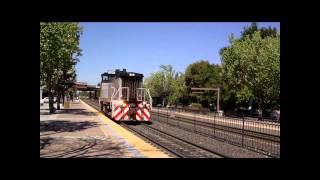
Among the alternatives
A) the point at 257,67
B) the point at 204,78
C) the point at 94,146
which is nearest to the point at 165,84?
the point at 204,78

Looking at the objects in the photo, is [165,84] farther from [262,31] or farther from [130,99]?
[130,99]

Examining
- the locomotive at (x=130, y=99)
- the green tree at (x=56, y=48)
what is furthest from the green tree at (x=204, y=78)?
the locomotive at (x=130, y=99)

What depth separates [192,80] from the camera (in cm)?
7100

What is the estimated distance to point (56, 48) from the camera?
2802 centimetres

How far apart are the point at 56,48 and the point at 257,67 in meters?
26.2

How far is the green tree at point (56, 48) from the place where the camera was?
25.5 meters

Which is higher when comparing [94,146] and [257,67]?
[257,67]

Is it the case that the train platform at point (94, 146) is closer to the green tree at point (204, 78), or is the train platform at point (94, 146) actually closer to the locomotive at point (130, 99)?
the locomotive at point (130, 99)

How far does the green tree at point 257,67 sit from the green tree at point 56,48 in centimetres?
2106
